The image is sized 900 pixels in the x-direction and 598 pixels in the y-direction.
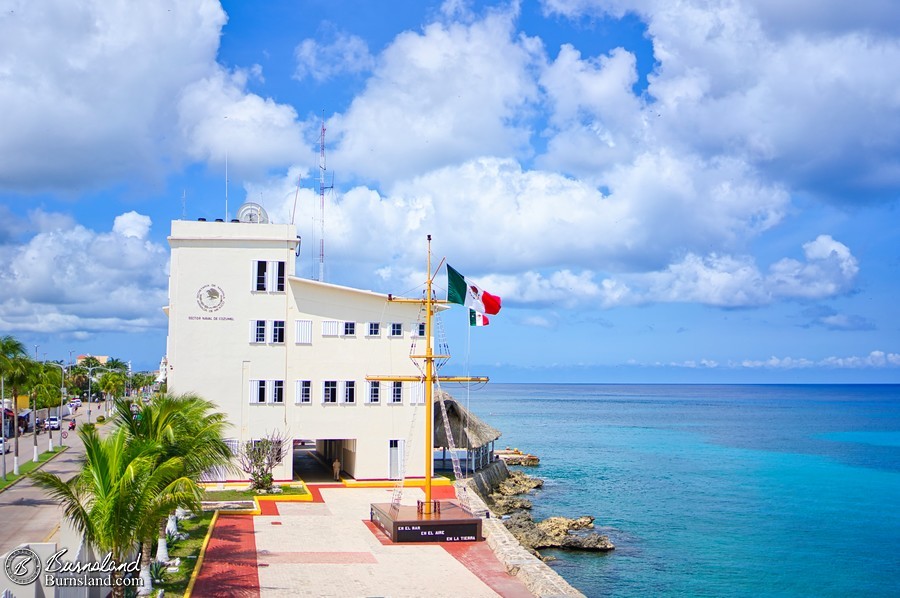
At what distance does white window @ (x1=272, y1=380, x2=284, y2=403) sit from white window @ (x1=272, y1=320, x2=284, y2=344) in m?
1.91

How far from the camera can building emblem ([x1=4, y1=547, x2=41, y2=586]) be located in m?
15.0

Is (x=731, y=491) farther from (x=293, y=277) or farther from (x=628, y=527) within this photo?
(x=293, y=277)

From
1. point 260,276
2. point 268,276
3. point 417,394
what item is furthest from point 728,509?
point 260,276

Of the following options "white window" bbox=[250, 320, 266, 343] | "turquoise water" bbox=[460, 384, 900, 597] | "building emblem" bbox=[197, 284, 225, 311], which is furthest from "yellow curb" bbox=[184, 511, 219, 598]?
"turquoise water" bbox=[460, 384, 900, 597]

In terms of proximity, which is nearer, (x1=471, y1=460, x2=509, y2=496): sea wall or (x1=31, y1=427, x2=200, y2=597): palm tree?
(x1=31, y1=427, x2=200, y2=597): palm tree

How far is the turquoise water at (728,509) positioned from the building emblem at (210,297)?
1860 cm

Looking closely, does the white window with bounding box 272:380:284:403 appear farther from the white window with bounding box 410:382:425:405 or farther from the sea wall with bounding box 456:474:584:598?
the sea wall with bounding box 456:474:584:598

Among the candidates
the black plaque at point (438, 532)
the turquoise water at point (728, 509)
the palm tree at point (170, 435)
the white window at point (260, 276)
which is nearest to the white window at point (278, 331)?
the white window at point (260, 276)

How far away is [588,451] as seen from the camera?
83750 mm

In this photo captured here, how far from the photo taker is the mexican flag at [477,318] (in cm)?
3028

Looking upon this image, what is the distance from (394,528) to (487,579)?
486 centimetres

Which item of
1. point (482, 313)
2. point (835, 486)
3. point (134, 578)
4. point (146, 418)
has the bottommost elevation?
point (835, 486)

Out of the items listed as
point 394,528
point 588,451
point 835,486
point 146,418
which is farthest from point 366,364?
point 588,451

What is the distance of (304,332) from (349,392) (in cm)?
354
